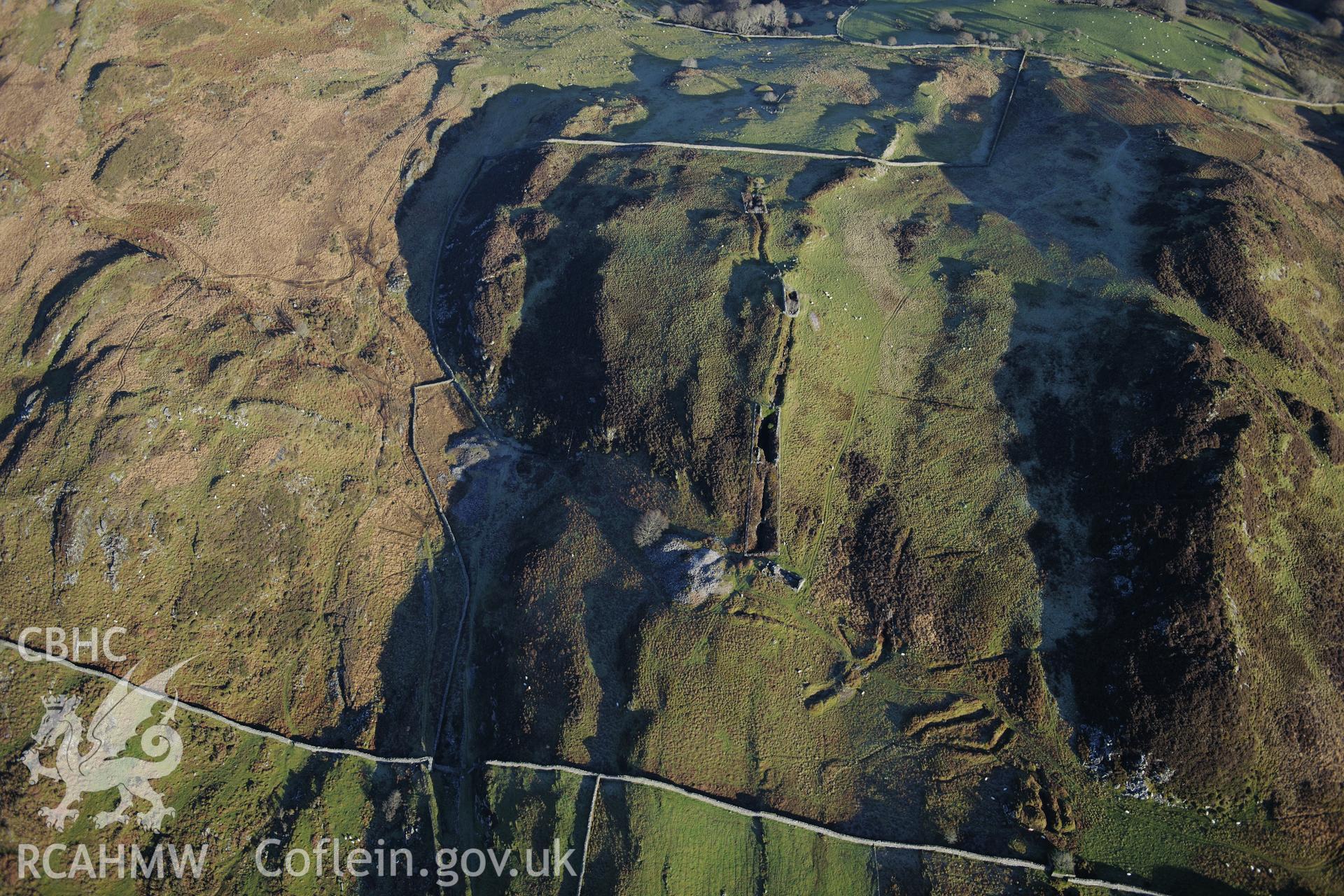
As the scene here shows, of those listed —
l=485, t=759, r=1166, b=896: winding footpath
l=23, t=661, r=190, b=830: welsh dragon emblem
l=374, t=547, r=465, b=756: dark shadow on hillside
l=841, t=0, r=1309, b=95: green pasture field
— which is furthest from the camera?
l=841, t=0, r=1309, b=95: green pasture field

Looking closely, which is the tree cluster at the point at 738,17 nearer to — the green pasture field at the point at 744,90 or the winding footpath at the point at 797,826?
the green pasture field at the point at 744,90

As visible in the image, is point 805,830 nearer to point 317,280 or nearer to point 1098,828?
point 1098,828

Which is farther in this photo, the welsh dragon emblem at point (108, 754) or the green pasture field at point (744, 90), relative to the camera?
the green pasture field at point (744, 90)

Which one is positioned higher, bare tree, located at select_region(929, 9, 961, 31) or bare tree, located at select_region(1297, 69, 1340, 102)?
bare tree, located at select_region(1297, 69, 1340, 102)

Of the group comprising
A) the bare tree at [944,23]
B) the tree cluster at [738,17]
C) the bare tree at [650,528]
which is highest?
the bare tree at [944,23]

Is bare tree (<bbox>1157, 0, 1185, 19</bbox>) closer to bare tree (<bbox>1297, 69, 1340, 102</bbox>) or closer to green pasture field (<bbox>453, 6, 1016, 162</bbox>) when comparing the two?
bare tree (<bbox>1297, 69, 1340, 102</bbox>)

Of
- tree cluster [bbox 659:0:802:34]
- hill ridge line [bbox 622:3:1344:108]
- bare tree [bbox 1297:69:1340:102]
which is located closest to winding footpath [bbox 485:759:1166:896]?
hill ridge line [bbox 622:3:1344:108]

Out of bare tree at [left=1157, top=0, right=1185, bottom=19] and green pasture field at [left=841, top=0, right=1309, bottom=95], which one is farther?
bare tree at [left=1157, top=0, right=1185, bottom=19]

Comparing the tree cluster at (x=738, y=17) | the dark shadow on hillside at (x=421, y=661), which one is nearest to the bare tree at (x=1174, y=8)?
the tree cluster at (x=738, y=17)

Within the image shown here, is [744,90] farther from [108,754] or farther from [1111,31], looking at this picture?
[108,754]
